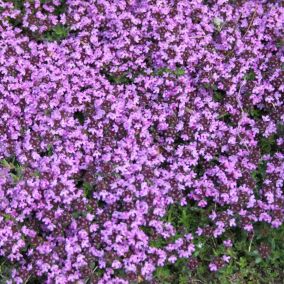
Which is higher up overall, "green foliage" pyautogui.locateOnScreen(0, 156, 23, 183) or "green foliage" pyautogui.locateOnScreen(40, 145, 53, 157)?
"green foliage" pyautogui.locateOnScreen(40, 145, 53, 157)

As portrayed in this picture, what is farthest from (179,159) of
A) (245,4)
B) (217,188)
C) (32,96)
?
(245,4)

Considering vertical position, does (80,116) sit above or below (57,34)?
below

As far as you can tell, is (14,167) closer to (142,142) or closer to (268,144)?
(142,142)

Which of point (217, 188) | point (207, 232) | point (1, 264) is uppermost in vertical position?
point (217, 188)

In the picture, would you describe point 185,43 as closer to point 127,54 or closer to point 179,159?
point 127,54

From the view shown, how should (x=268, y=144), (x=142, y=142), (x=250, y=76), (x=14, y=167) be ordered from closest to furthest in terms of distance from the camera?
1. (x=14, y=167)
2. (x=142, y=142)
3. (x=268, y=144)
4. (x=250, y=76)

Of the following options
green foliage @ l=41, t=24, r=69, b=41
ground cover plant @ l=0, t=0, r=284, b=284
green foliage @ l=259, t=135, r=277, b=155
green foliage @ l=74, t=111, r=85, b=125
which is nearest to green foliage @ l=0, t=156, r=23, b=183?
ground cover plant @ l=0, t=0, r=284, b=284

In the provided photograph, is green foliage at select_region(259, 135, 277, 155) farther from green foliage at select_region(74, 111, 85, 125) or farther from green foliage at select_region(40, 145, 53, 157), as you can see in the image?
green foliage at select_region(40, 145, 53, 157)

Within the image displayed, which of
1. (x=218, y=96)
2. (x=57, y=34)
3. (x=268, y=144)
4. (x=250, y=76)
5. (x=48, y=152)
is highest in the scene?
(x=250, y=76)

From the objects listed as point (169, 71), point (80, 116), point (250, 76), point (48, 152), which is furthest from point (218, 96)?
point (48, 152)
